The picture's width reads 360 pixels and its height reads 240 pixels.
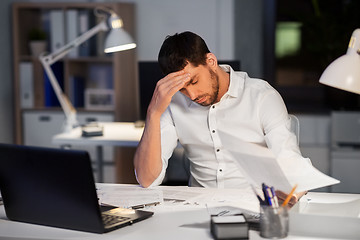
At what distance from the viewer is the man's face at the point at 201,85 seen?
7.31 feet

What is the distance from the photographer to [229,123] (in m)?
2.40

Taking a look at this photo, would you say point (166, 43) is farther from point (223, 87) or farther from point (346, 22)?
point (346, 22)

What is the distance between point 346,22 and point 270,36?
706 mm

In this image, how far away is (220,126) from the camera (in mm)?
2400

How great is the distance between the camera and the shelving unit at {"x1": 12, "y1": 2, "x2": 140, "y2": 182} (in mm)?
4477

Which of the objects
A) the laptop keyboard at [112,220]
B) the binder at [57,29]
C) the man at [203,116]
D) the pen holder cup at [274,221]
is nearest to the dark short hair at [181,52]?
the man at [203,116]

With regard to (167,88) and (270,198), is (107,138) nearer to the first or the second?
(167,88)

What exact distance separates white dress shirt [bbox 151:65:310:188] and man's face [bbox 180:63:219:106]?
9 centimetres

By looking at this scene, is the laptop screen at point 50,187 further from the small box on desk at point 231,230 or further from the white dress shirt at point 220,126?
the white dress shirt at point 220,126

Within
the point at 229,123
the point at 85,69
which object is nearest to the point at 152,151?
the point at 229,123

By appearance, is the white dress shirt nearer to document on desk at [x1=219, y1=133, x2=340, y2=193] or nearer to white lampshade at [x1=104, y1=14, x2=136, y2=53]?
document on desk at [x1=219, y1=133, x2=340, y2=193]

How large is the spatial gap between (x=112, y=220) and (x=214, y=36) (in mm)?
2957

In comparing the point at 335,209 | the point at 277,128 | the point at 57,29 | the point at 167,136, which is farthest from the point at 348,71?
the point at 57,29

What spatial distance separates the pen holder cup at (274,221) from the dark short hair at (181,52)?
80 centimetres
